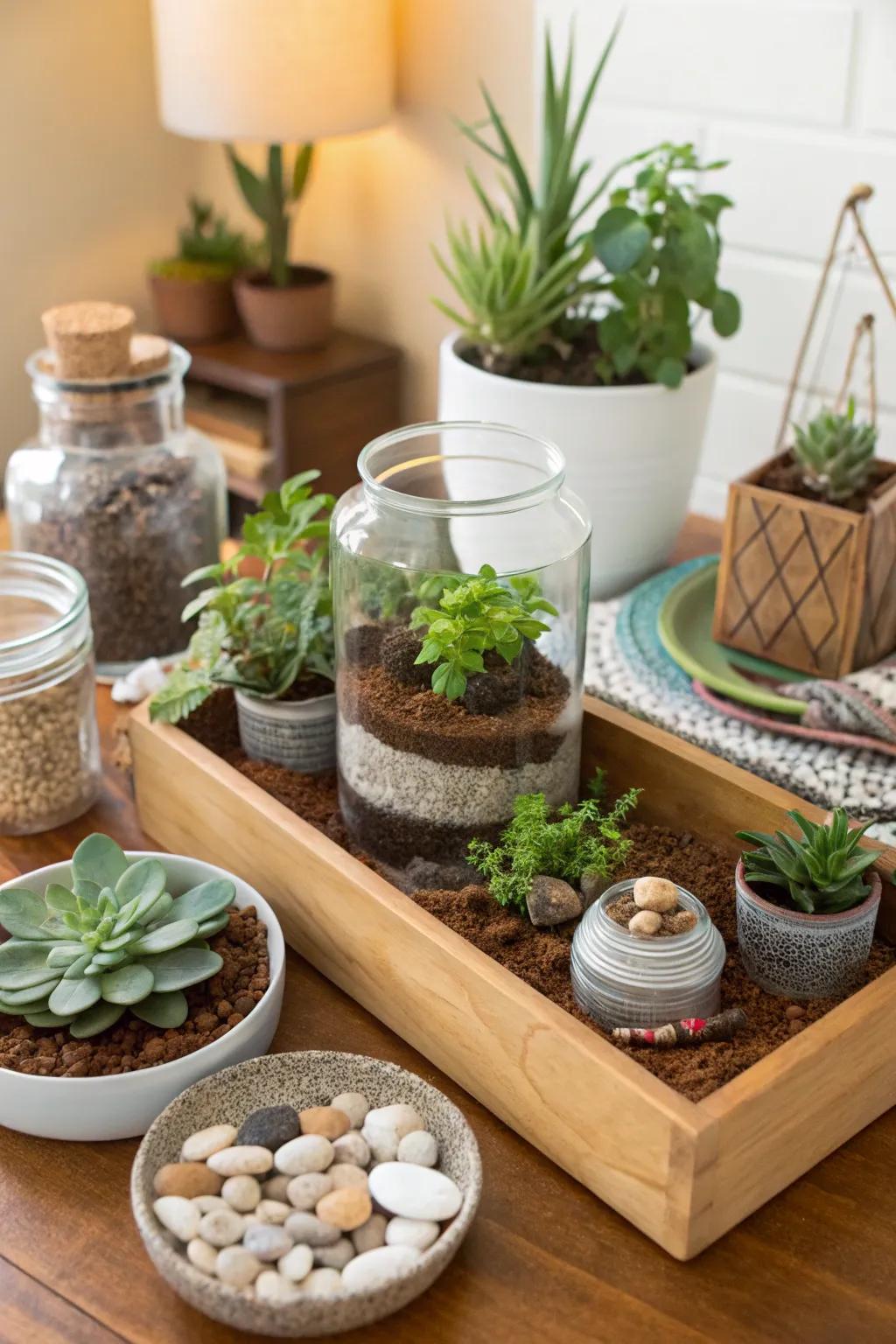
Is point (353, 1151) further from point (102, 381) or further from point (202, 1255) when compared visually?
point (102, 381)

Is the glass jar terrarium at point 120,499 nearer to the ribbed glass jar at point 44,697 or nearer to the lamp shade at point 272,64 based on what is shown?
the ribbed glass jar at point 44,697

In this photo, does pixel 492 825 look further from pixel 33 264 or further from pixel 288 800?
pixel 33 264

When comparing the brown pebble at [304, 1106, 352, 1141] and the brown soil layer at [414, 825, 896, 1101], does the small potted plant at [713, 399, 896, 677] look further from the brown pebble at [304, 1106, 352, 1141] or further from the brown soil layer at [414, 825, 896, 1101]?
the brown pebble at [304, 1106, 352, 1141]

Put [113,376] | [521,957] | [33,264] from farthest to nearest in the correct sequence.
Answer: [33,264] < [113,376] < [521,957]

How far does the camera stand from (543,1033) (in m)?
0.77

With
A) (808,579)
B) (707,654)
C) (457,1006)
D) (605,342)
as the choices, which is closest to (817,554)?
(808,579)

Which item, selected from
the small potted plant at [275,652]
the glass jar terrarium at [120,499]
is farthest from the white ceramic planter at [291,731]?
the glass jar terrarium at [120,499]

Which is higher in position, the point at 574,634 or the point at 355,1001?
→ the point at 574,634

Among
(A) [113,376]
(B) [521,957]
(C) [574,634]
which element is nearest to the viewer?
(B) [521,957]

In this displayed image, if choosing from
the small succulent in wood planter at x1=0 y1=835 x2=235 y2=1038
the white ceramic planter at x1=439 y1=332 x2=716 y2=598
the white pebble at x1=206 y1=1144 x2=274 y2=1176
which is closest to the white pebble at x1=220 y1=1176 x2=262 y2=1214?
the white pebble at x1=206 y1=1144 x2=274 y2=1176

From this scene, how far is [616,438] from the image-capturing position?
1.27 m

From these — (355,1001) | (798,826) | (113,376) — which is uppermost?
(113,376)

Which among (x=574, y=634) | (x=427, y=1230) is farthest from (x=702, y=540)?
(x=427, y=1230)

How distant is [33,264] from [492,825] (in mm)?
1615
